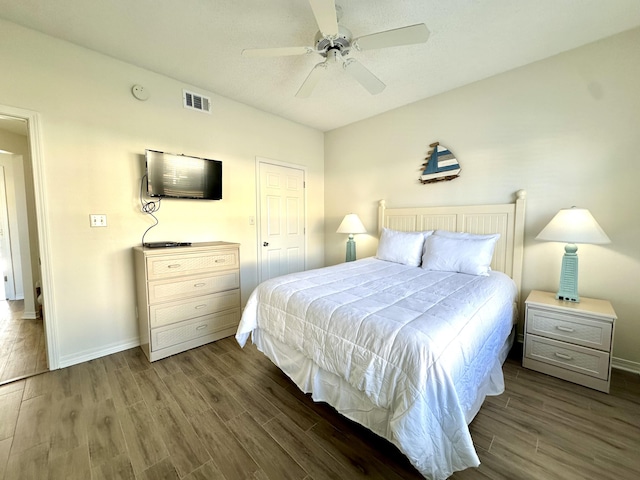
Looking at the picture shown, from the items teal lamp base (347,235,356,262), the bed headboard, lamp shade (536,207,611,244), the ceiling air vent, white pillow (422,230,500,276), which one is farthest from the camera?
teal lamp base (347,235,356,262)

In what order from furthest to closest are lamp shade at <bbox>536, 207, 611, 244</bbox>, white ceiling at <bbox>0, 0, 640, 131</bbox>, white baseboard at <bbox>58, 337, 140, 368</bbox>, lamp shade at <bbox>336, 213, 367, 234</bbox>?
1. lamp shade at <bbox>336, 213, 367, 234</bbox>
2. white baseboard at <bbox>58, 337, 140, 368</bbox>
3. lamp shade at <bbox>536, 207, 611, 244</bbox>
4. white ceiling at <bbox>0, 0, 640, 131</bbox>

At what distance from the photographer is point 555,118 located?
2.29 metres

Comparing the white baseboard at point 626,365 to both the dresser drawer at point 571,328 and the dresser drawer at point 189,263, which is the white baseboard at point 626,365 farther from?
the dresser drawer at point 189,263

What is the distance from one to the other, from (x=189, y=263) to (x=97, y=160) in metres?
1.21

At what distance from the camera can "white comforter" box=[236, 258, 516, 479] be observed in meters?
1.06

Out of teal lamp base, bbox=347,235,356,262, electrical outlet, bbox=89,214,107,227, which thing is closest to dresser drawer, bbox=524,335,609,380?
teal lamp base, bbox=347,235,356,262

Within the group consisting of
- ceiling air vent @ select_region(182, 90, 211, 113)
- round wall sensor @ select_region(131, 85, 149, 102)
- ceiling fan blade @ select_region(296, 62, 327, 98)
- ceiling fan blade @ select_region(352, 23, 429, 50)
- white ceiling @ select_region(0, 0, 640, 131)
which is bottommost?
ceiling fan blade @ select_region(352, 23, 429, 50)

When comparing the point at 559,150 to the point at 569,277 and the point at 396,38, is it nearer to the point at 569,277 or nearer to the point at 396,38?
the point at 569,277

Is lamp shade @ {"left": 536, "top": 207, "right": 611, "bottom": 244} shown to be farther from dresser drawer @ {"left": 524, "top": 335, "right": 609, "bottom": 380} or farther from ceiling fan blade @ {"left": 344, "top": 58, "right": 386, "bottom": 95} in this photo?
ceiling fan blade @ {"left": 344, "top": 58, "right": 386, "bottom": 95}

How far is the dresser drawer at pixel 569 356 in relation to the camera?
5.94ft

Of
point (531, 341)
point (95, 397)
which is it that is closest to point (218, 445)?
point (95, 397)

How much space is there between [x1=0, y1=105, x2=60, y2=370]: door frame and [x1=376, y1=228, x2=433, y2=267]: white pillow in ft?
10.3

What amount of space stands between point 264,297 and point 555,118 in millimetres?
3010

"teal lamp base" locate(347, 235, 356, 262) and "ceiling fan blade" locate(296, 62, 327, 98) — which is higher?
"ceiling fan blade" locate(296, 62, 327, 98)
